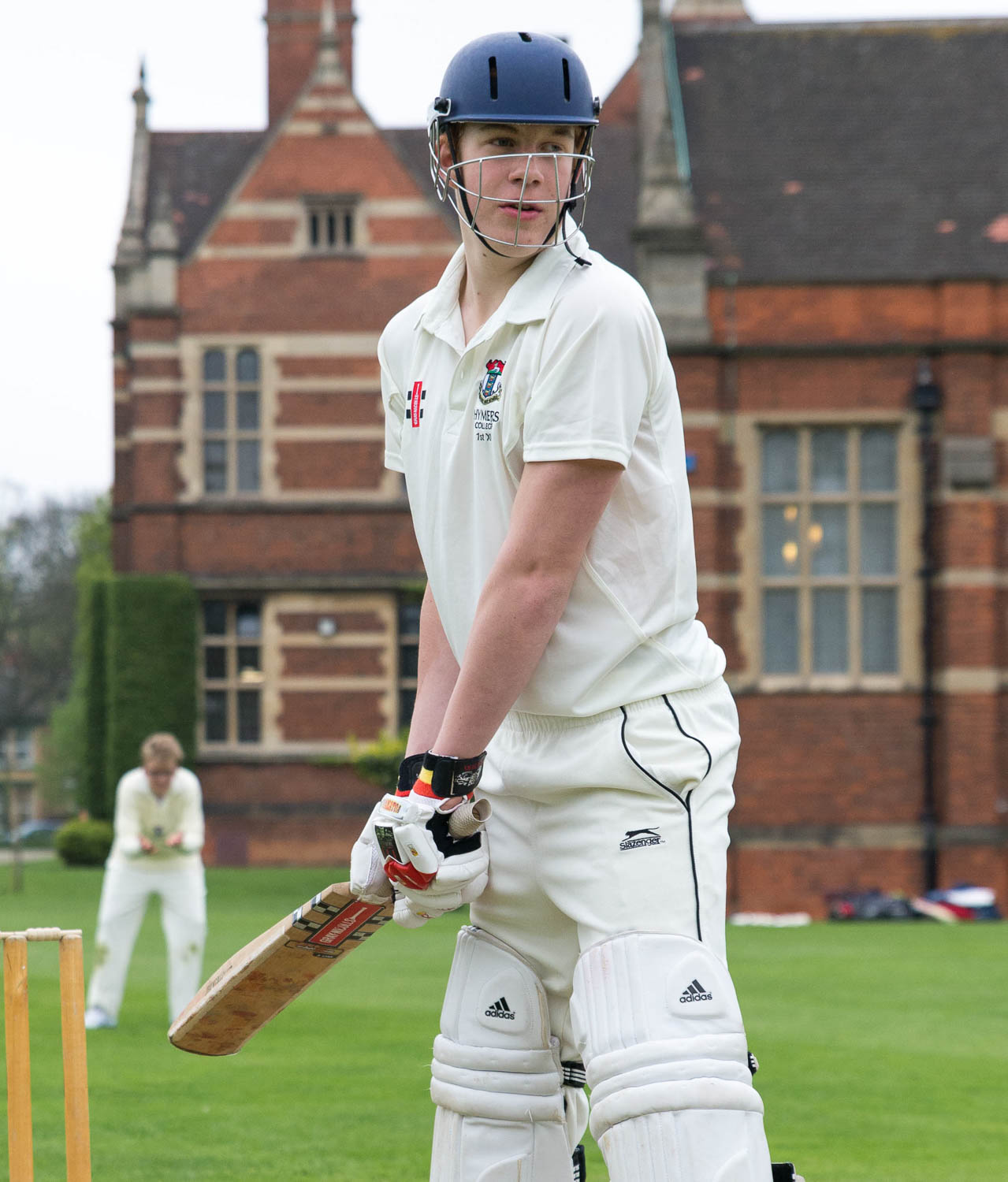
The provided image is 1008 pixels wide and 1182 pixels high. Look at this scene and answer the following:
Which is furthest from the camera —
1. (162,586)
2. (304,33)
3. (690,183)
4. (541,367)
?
(304,33)

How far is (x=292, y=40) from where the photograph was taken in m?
27.9

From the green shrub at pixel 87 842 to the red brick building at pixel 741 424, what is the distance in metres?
2.44

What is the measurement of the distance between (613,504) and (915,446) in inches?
702

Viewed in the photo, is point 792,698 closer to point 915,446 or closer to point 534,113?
point 915,446

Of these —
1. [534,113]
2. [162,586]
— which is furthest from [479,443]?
[162,586]

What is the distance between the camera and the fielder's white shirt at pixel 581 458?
2730 mm

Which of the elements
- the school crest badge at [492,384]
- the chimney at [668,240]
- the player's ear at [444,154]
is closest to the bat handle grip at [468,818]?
the school crest badge at [492,384]

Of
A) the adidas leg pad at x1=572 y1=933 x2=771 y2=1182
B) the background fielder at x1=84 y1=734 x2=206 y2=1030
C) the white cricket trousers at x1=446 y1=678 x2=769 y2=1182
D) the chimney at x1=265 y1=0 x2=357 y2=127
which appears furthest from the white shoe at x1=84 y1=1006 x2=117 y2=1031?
the chimney at x1=265 y1=0 x2=357 y2=127

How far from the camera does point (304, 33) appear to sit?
1099 inches

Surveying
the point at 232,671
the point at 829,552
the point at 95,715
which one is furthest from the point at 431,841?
the point at 95,715

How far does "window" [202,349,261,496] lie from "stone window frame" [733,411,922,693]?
676 centimetres

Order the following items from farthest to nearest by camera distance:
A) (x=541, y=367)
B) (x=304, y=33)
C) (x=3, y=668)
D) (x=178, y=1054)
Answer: (x=3, y=668), (x=304, y=33), (x=178, y=1054), (x=541, y=367)

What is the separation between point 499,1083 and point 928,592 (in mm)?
17792

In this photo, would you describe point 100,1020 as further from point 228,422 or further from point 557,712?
point 228,422
